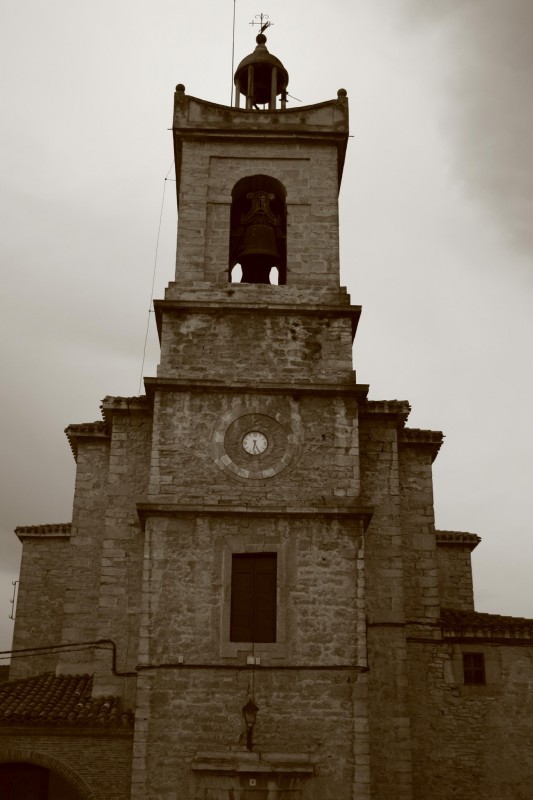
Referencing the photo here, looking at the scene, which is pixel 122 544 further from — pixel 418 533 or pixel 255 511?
pixel 418 533

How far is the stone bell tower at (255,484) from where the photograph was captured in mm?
15383

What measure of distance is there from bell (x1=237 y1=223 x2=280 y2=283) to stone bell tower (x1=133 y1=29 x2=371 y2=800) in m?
0.05

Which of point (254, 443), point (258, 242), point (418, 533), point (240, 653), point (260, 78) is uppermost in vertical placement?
point (260, 78)

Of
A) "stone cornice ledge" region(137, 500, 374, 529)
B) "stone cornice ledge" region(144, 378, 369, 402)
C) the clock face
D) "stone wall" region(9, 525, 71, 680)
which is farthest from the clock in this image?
"stone wall" region(9, 525, 71, 680)

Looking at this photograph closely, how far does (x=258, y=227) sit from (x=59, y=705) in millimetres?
9862

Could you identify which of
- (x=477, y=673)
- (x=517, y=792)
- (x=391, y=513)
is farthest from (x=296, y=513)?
(x=517, y=792)

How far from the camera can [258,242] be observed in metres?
19.1

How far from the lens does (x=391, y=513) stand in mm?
18266

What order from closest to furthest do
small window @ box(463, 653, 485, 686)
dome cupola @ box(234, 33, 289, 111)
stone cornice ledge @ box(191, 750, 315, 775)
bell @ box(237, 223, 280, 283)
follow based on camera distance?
stone cornice ledge @ box(191, 750, 315, 775) < small window @ box(463, 653, 485, 686) < bell @ box(237, 223, 280, 283) < dome cupola @ box(234, 33, 289, 111)

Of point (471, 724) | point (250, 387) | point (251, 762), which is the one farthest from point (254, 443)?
point (471, 724)

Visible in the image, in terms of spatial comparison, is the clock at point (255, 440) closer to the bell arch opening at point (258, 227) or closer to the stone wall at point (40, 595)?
the bell arch opening at point (258, 227)

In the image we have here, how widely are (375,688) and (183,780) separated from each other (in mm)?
3886

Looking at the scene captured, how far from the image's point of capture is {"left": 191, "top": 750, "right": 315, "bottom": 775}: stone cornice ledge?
49.3ft

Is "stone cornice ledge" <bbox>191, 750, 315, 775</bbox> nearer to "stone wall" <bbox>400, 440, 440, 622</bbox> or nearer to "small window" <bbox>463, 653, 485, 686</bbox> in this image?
"stone wall" <bbox>400, 440, 440, 622</bbox>
